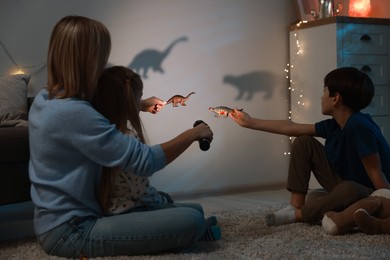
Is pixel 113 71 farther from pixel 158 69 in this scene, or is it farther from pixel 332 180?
pixel 158 69

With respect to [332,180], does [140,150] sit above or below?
above

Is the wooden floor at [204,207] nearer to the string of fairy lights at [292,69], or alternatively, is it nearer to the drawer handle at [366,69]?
the string of fairy lights at [292,69]

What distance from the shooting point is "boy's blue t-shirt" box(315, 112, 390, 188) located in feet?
5.89

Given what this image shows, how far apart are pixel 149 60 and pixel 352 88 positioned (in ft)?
3.78

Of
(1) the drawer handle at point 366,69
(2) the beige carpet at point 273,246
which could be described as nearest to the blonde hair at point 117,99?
(2) the beige carpet at point 273,246

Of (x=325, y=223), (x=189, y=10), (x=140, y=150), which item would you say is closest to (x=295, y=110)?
(x=189, y=10)

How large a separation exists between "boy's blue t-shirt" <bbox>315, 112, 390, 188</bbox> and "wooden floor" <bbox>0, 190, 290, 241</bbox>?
0.59 m

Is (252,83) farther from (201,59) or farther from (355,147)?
(355,147)

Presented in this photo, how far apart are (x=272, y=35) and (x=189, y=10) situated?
1.84 feet

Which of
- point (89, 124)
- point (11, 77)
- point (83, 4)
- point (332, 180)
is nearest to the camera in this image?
point (89, 124)

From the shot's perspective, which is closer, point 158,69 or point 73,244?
point 73,244

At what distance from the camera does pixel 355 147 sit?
1.81m

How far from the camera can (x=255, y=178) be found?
3016mm

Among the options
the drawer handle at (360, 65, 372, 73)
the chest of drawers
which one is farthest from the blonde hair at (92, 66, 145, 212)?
the drawer handle at (360, 65, 372, 73)
